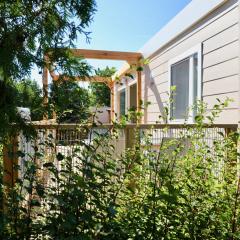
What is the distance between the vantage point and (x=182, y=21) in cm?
529

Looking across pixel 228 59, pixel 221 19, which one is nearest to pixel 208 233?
pixel 228 59

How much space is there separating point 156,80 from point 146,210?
5.21m

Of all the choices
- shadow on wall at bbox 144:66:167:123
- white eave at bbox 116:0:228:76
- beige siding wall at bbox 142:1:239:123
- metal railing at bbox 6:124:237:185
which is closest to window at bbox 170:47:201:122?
beige siding wall at bbox 142:1:239:123

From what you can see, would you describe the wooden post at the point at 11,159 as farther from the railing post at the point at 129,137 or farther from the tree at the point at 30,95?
the railing post at the point at 129,137

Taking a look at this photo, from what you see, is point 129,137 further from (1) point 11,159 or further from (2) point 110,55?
(2) point 110,55

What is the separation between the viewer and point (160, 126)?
326 cm

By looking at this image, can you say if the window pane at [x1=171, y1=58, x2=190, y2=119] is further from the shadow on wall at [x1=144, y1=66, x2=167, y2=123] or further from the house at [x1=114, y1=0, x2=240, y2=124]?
the shadow on wall at [x1=144, y1=66, x2=167, y2=123]

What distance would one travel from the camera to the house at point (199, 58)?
3.82 meters

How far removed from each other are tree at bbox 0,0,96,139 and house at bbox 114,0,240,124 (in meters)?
0.79

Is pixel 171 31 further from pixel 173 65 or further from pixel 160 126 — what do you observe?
pixel 160 126

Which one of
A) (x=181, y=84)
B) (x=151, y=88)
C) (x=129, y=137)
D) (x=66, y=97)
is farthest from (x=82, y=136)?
(x=151, y=88)

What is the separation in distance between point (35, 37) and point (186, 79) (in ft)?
11.8

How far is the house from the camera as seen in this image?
382cm

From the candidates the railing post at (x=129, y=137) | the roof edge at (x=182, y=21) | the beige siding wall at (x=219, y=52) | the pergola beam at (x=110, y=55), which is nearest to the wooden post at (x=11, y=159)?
the railing post at (x=129, y=137)
